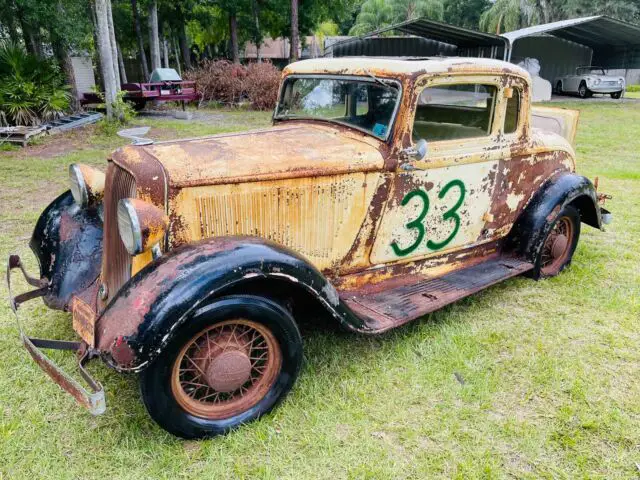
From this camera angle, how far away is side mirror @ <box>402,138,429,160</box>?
3053mm

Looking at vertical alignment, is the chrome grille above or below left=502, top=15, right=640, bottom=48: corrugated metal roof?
below

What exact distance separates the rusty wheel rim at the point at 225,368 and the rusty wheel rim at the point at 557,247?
9.10 feet

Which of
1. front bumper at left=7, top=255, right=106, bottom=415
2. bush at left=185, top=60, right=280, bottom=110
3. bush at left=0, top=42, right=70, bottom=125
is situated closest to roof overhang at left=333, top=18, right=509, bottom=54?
bush at left=185, top=60, right=280, bottom=110

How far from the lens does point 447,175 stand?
3.42m

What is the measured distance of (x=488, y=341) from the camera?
344 centimetres

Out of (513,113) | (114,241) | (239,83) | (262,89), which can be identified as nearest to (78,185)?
(114,241)

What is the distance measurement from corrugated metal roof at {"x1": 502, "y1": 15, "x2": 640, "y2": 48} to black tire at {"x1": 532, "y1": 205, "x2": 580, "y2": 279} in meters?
16.7

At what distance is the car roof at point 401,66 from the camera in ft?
10.4

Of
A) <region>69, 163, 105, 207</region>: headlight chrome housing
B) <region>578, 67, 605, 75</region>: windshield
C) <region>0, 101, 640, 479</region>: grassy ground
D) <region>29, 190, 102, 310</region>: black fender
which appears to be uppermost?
<region>578, 67, 605, 75</region>: windshield

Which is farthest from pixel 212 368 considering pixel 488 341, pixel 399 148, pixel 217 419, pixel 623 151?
pixel 623 151

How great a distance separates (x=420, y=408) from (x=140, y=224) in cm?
179

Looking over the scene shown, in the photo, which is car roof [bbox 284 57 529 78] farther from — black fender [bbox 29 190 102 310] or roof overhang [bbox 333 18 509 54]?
roof overhang [bbox 333 18 509 54]

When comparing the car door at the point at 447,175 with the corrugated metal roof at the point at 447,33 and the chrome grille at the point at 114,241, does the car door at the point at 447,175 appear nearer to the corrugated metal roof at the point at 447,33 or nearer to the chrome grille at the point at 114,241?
the chrome grille at the point at 114,241

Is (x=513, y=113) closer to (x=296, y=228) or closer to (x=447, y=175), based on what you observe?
(x=447, y=175)
